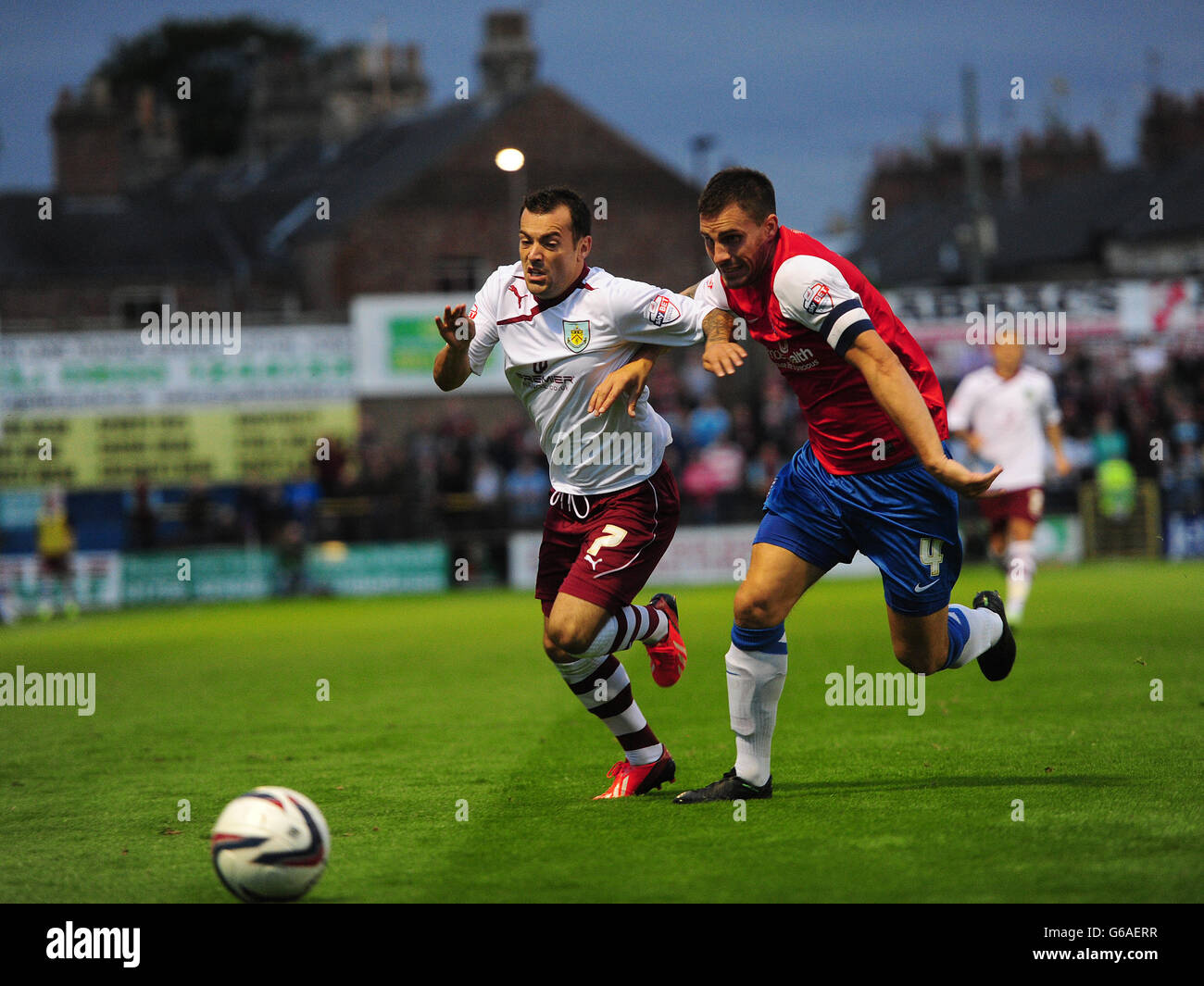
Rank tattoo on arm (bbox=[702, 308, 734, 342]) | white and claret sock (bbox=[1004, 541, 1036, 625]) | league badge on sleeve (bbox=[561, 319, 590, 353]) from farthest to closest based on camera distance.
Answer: white and claret sock (bbox=[1004, 541, 1036, 625]) < league badge on sleeve (bbox=[561, 319, 590, 353]) < tattoo on arm (bbox=[702, 308, 734, 342])

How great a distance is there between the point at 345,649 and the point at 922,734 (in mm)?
8314

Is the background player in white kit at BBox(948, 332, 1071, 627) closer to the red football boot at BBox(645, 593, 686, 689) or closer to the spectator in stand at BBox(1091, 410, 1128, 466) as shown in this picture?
the red football boot at BBox(645, 593, 686, 689)

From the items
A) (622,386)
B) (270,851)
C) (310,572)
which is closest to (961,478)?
(622,386)

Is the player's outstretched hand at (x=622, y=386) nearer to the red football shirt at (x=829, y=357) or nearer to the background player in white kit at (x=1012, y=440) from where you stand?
the red football shirt at (x=829, y=357)

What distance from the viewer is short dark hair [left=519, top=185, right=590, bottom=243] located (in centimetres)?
676

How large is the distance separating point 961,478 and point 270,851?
2.83 meters

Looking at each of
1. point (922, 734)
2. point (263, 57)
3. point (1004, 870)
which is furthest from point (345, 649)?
point (263, 57)

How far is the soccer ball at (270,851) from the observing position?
5066 mm

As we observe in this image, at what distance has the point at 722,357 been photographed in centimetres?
640

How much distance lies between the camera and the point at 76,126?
41.8 m

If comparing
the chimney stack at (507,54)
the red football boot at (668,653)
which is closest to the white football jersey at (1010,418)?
the red football boot at (668,653)

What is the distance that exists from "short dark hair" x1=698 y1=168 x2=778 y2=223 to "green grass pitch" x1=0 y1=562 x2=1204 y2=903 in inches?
96.2

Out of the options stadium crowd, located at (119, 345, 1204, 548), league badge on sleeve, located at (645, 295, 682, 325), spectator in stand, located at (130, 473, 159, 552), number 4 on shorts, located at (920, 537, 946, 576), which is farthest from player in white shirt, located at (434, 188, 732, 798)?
spectator in stand, located at (130, 473, 159, 552)

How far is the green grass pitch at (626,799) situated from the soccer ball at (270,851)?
12 centimetres
